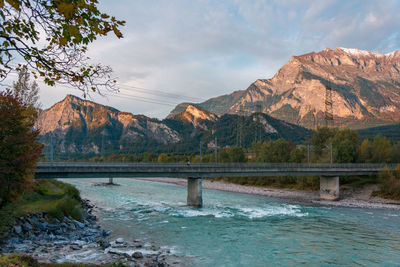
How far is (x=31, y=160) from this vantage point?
18562 millimetres

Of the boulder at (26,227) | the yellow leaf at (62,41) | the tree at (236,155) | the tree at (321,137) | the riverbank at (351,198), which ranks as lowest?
the riverbank at (351,198)

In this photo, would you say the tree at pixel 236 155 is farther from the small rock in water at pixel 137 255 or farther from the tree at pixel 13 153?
the tree at pixel 13 153

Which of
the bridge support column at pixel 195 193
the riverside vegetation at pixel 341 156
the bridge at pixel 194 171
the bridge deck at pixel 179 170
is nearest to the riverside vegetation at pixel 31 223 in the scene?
the bridge deck at pixel 179 170

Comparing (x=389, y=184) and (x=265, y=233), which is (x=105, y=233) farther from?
(x=389, y=184)

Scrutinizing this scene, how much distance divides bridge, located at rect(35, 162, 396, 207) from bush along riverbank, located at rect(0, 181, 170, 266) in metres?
15.4

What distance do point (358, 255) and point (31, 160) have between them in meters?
25.4

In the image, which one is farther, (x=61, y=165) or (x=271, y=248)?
(x=61, y=165)

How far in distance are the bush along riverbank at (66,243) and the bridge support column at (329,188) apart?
169ft

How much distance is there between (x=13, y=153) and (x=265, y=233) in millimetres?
24463

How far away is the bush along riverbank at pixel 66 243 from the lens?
1930 centimetres

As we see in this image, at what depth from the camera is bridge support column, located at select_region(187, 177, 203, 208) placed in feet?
168

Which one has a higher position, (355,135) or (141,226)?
(355,135)

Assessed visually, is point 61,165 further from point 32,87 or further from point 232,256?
point 232,256

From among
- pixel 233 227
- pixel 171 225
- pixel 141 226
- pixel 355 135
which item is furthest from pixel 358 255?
pixel 355 135
